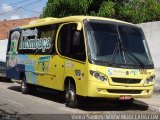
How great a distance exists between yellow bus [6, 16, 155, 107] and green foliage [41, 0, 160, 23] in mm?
7840

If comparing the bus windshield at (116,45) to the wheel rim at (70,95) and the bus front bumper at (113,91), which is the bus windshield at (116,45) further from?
the wheel rim at (70,95)

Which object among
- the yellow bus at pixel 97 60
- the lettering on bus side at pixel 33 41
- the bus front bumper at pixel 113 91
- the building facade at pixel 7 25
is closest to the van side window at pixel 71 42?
the yellow bus at pixel 97 60

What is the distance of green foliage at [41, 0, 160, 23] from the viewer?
2362 cm

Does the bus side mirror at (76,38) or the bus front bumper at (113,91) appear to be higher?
the bus side mirror at (76,38)

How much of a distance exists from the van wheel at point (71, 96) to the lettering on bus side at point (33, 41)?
2.27 m

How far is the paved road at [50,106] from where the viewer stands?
1340 cm

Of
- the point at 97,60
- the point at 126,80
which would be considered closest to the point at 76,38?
the point at 97,60

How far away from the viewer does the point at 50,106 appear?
14.6 metres

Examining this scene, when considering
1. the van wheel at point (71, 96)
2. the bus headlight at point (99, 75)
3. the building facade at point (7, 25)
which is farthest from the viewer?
the building facade at point (7, 25)

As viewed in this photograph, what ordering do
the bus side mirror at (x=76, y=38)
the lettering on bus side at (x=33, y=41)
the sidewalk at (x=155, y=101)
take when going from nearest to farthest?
1. the bus side mirror at (x=76, y=38)
2. the sidewalk at (x=155, y=101)
3. the lettering on bus side at (x=33, y=41)

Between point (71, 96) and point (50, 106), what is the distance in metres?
0.84

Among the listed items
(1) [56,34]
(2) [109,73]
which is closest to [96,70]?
(2) [109,73]

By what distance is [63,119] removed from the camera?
11.8 m

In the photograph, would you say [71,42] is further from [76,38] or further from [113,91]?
[113,91]
